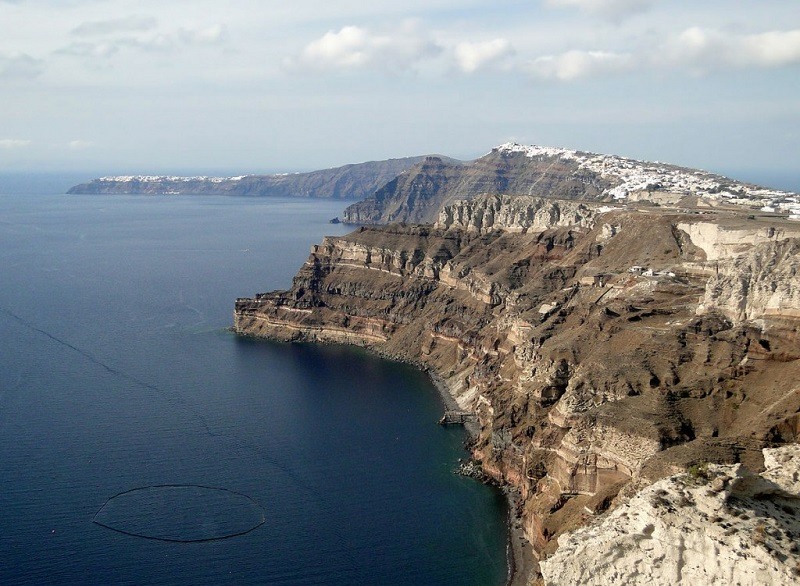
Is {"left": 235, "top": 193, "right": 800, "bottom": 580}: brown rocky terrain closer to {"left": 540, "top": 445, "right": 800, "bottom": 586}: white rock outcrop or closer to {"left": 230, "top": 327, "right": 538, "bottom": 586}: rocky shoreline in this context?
{"left": 230, "top": 327, "right": 538, "bottom": 586}: rocky shoreline

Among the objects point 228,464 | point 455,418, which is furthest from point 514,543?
point 455,418

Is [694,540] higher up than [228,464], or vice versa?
[694,540]

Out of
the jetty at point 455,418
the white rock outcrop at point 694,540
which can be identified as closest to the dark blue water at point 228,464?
the jetty at point 455,418

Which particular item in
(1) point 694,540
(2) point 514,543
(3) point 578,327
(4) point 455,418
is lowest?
(2) point 514,543

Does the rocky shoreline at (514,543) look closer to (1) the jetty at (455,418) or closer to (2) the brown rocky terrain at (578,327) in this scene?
(1) the jetty at (455,418)

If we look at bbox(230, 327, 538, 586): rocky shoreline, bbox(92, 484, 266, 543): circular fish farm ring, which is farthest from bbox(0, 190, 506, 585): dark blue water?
bbox(230, 327, 538, 586): rocky shoreline

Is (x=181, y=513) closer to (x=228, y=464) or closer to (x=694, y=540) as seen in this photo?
(x=228, y=464)
